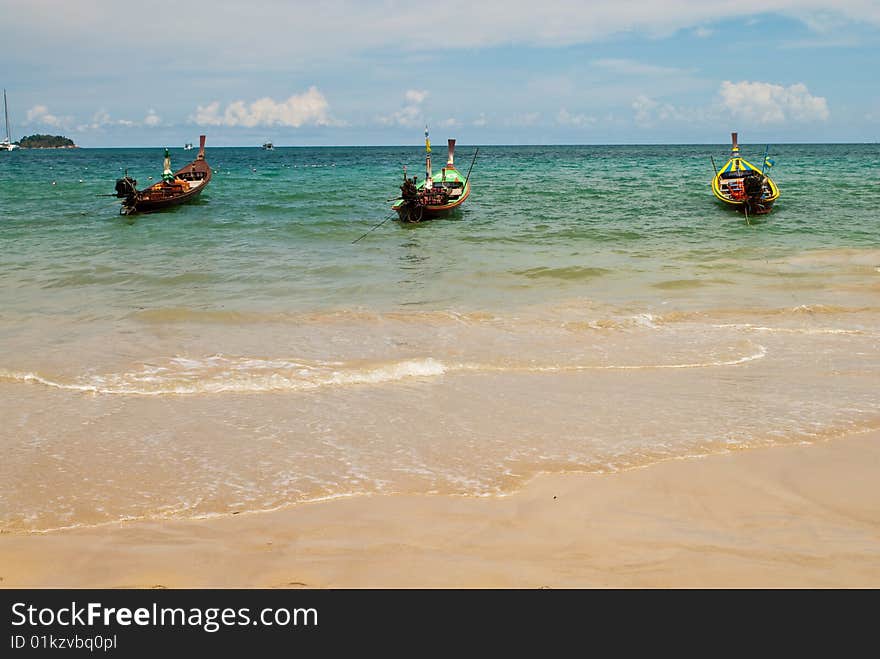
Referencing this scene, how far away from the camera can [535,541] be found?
464 centimetres

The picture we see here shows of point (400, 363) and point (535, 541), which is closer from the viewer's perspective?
point (535, 541)

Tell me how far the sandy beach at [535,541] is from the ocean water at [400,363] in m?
0.36

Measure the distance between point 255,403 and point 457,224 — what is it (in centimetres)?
1851

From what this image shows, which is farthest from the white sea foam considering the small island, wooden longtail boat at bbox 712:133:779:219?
the small island

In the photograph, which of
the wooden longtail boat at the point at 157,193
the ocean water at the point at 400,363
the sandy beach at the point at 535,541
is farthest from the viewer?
the wooden longtail boat at the point at 157,193

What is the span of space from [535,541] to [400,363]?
435cm

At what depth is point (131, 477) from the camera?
18.9 feet

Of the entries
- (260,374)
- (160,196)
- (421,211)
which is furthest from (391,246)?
(160,196)

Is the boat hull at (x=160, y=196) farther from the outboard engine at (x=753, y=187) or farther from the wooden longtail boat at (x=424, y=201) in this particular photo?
the outboard engine at (x=753, y=187)

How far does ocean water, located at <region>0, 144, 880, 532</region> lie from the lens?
19.4 feet

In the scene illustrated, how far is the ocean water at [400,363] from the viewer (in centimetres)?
591

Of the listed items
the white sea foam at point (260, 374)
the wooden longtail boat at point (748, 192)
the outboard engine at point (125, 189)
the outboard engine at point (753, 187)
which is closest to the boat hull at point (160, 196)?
the outboard engine at point (125, 189)

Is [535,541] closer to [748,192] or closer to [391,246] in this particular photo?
[391,246]

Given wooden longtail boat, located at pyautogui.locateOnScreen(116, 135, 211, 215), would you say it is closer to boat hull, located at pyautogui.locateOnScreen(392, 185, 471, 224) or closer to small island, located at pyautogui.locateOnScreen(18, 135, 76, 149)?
boat hull, located at pyautogui.locateOnScreen(392, 185, 471, 224)
